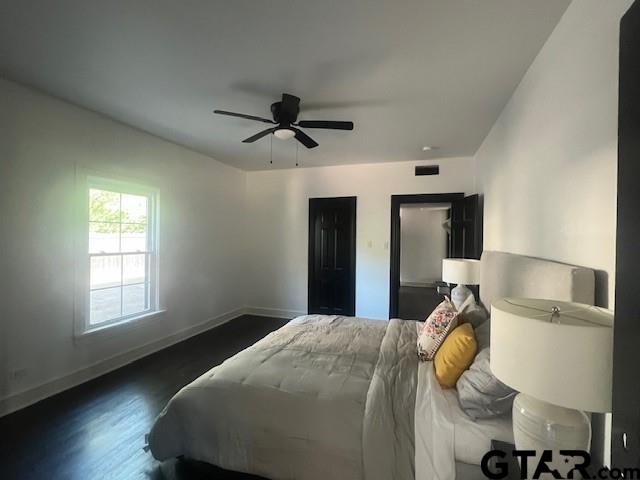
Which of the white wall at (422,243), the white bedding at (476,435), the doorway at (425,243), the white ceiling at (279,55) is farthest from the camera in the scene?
the white wall at (422,243)

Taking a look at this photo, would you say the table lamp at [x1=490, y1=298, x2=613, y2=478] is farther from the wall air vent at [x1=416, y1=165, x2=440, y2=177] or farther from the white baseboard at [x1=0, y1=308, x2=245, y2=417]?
the wall air vent at [x1=416, y1=165, x2=440, y2=177]

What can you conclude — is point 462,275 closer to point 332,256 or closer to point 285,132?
point 285,132

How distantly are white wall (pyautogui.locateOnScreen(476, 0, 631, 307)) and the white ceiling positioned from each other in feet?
0.91

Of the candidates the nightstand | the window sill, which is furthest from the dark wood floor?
the nightstand

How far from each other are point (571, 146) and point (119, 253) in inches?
164

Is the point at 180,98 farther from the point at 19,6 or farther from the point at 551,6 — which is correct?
the point at 551,6

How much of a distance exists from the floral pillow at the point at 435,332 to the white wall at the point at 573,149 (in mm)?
705

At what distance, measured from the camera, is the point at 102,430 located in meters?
2.26

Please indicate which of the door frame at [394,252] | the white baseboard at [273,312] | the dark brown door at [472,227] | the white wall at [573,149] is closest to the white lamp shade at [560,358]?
the white wall at [573,149]

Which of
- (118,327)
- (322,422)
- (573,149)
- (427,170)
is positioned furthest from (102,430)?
(427,170)

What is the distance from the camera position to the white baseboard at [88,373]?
251cm

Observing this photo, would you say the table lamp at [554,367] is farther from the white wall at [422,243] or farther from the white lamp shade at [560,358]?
the white wall at [422,243]

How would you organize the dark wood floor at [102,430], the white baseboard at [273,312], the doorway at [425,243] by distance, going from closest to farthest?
the dark wood floor at [102,430], the doorway at [425,243], the white baseboard at [273,312]

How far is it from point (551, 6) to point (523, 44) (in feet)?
1.07
